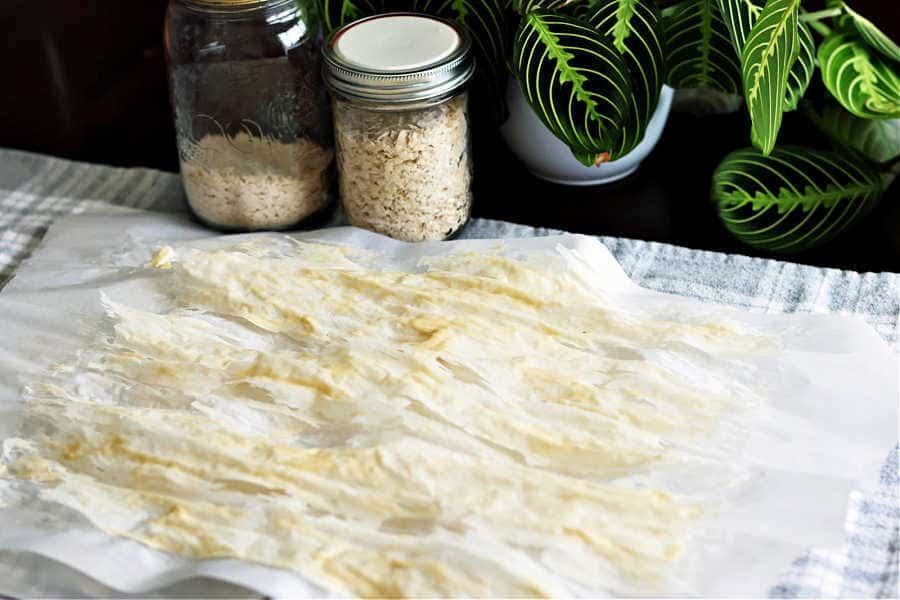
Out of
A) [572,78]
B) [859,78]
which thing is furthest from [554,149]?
[859,78]

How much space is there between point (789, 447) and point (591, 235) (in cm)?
30

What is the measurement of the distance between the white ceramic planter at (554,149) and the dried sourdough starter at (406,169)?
69 mm

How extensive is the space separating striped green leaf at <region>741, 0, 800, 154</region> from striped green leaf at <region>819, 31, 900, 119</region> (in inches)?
4.4

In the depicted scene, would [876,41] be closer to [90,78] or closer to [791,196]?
[791,196]

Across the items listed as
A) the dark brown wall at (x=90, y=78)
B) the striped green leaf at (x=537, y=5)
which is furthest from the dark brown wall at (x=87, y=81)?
the striped green leaf at (x=537, y=5)

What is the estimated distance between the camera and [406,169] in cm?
81

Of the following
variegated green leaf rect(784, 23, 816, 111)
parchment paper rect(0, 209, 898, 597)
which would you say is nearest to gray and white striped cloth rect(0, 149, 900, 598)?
parchment paper rect(0, 209, 898, 597)

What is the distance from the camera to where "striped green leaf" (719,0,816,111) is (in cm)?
77

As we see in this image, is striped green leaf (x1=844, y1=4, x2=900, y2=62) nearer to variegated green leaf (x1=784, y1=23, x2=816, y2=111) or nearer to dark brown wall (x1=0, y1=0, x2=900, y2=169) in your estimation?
variegated green leaf (x1=784, y1=23, x2=816, y2=111)

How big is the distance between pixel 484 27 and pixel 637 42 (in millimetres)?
123

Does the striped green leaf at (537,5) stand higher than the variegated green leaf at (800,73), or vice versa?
the striped green leaf at (537,5)

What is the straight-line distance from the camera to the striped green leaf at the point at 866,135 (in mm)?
877

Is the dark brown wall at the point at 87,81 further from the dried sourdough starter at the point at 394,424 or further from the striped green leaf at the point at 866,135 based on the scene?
the striped green leaf at the point at 866,135

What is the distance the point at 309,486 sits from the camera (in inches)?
24.6
